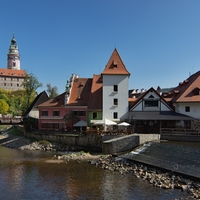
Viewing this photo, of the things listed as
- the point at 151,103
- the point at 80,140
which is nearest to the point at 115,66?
the point at 151,103

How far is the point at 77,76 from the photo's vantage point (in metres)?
48.4

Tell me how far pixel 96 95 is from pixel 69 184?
77.0 ft

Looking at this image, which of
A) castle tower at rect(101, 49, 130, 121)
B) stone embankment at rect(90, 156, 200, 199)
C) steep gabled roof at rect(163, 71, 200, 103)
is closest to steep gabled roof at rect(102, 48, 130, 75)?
castle tower at rect(101, 49, 130, 121)

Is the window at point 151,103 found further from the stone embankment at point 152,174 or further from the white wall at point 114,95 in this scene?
the stone embankment at point 152,174

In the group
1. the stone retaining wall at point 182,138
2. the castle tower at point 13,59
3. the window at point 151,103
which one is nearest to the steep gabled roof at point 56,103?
the window at point 151,103

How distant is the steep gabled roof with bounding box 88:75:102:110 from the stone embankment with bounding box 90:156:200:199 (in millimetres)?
12917

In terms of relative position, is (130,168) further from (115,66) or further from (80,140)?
(115,66)

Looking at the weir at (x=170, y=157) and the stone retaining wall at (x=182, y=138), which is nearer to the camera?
the weir at (x=170, y=157)

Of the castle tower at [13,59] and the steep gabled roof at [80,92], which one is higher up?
the castle tower at [13,59]

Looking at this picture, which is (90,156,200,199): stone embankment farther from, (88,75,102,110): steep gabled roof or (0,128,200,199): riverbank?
(88,75,102,110): steep gabled roof

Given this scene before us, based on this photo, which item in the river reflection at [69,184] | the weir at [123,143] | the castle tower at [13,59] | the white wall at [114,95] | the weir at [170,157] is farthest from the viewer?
the castle tower at [13,59]

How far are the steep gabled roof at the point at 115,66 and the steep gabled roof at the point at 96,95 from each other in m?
Answer: 4.67

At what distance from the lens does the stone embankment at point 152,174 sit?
1764 cm

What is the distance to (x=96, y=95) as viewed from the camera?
41.7 meters
